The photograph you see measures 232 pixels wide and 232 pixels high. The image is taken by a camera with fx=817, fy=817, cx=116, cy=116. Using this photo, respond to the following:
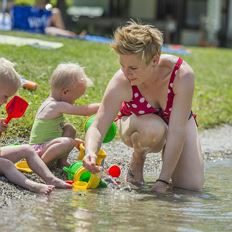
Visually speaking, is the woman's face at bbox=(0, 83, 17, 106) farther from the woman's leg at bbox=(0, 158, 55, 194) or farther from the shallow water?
the shallow water

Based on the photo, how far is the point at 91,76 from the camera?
10484mm

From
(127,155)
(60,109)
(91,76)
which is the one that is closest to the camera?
(60,109)

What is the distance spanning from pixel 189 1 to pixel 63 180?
28.1 metres

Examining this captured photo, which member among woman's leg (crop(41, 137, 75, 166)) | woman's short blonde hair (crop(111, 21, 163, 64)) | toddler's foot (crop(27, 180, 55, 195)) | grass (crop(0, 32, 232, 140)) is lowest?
grass (crop(0, 32, 232, 140))

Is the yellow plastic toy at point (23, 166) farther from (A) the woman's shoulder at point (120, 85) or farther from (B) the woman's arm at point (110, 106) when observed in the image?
(A) the woman's shoulder at point (120, 85)

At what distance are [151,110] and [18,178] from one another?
43.6 inches

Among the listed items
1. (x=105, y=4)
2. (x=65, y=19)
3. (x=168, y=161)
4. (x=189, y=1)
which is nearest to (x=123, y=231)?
(x=168, y=161)

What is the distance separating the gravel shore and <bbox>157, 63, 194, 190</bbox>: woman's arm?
0.85 metres

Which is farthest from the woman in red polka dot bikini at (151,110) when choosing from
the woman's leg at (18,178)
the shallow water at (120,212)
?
the woman's leg at (18,178)

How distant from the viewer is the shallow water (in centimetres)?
451

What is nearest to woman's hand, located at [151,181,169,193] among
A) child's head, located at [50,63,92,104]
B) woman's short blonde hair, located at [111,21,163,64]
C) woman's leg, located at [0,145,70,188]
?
woman's leg, located at [0,145,70,188]

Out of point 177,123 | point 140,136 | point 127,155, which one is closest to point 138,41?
point 177,123

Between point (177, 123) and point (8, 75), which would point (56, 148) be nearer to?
point (8, 75)

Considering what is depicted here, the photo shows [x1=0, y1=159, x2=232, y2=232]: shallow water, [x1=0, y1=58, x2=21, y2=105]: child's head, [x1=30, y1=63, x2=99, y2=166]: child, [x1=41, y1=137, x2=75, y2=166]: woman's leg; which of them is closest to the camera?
[x1=0, y1=159, x2=232, y2=232]: shallow water
